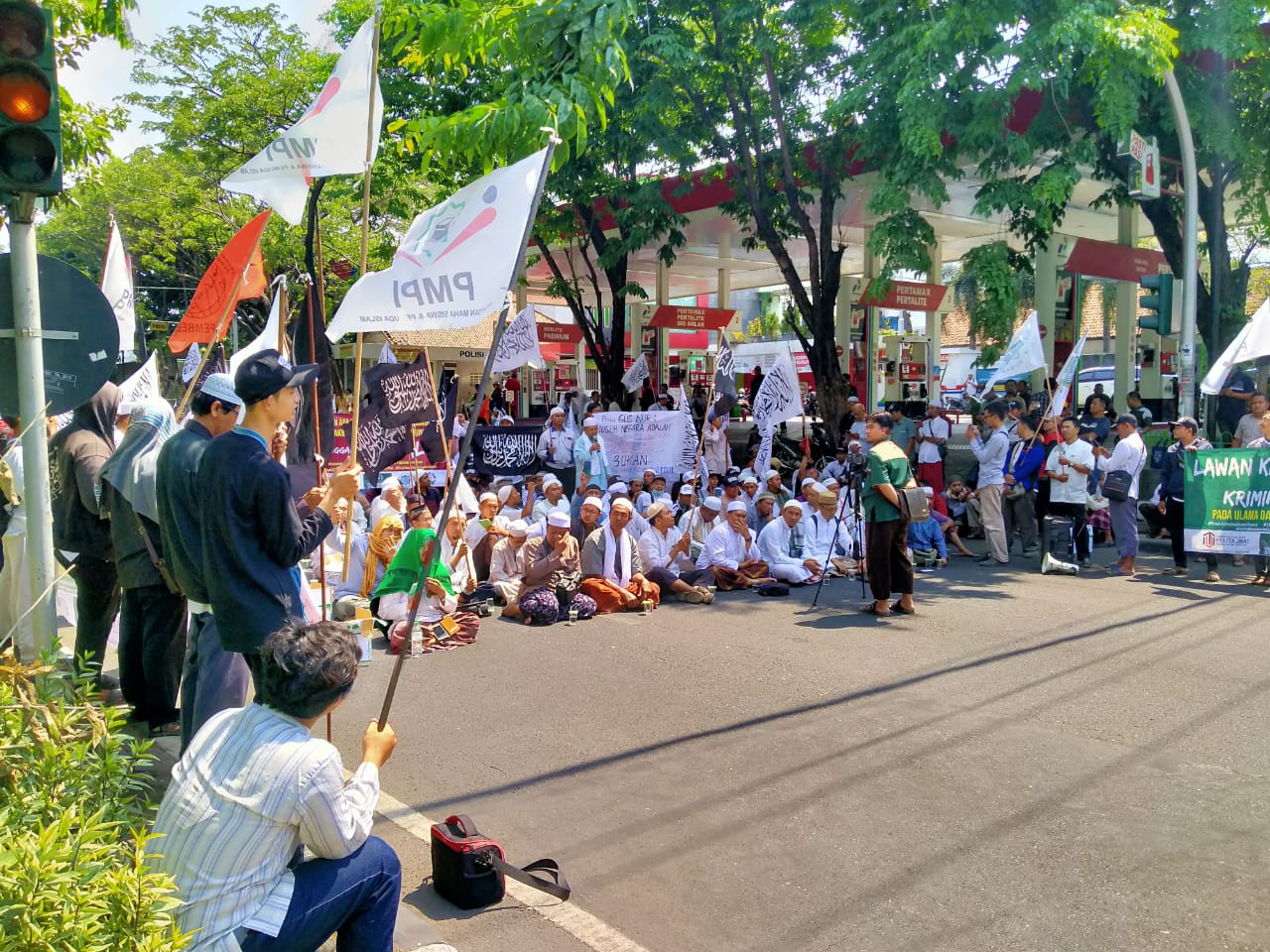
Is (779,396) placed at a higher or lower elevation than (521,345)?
lower

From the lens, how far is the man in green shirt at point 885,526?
Answer: 9.05m

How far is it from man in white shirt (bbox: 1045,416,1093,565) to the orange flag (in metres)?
8.55

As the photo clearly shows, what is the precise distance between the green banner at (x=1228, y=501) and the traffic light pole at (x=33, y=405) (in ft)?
33.7

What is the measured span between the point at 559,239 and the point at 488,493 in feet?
35.4

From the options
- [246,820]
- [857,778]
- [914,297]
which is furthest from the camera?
[914,297]

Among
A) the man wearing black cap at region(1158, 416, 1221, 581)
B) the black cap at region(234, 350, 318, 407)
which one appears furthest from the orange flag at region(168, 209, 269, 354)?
the man wearing black cap at region(1158, 416, 1221, 581)

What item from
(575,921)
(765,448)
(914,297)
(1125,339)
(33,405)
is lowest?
(575,921)

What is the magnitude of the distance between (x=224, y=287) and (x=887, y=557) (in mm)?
5818

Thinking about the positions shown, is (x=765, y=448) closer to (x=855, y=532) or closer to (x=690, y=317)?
(x=855, y=532)

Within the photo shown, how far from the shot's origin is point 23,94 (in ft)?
12.6

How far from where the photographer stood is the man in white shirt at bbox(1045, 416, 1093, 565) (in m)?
11.7

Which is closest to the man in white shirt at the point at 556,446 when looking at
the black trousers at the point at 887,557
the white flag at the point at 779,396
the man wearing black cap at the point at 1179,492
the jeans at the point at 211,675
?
the white flag at the point at 779,396

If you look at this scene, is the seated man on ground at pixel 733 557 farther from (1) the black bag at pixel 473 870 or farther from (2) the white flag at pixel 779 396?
(1) the black bag at pixel 473 870

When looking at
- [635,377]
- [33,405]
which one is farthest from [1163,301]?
[33,405]
